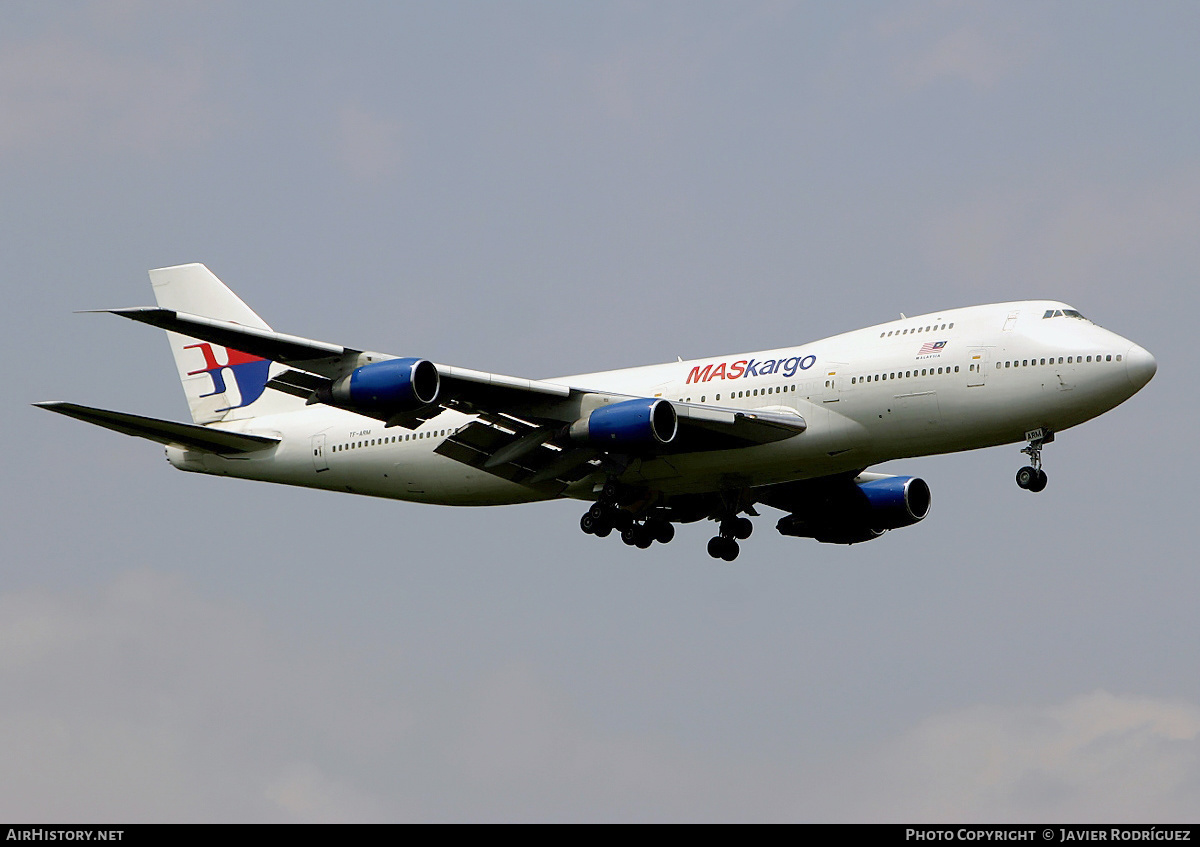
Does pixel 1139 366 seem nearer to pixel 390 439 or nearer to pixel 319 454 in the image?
pixel 390 439

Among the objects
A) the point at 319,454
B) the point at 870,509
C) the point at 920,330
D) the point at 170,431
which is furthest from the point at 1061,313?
the point at 170,431

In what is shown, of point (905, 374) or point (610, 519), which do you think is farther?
point (610, 519)

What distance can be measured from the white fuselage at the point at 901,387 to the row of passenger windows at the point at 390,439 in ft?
8.04

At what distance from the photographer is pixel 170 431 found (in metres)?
41.6

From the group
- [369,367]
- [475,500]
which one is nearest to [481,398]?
[369,367]

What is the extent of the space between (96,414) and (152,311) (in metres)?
7.85

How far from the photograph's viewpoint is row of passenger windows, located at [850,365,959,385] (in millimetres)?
35250

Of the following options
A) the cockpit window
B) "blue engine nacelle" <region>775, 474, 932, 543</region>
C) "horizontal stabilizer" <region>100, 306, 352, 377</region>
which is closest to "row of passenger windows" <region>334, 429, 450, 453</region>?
"horizontal stabilizer" <region>100, 306, 352, 377</region>

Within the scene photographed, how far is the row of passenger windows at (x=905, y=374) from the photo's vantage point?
35.2 metres

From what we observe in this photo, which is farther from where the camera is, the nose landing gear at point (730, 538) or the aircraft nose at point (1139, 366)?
the nose landing gear at point (730, 538)

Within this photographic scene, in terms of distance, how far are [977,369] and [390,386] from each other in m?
13.1

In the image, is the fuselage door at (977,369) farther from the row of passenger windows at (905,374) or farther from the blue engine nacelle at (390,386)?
the blue engine nacelle at (390,386)

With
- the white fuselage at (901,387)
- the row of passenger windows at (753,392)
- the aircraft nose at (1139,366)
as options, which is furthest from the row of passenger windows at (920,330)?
the aircraft nose at (1139,366)

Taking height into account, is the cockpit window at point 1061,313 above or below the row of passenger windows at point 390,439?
above
